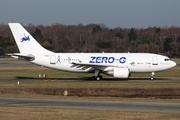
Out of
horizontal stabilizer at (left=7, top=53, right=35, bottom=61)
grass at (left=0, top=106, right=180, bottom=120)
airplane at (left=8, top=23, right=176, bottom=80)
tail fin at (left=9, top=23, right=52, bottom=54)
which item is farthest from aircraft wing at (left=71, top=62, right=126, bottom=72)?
grass at (left=0, top=106, right=180, bottom=120)

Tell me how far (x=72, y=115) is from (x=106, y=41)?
384ft

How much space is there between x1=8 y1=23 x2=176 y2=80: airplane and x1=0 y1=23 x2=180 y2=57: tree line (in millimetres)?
69770

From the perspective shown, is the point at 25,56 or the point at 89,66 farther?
the point at 25,56

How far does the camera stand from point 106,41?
13062 centimetres

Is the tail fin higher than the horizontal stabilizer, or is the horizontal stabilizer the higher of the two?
the tail fin

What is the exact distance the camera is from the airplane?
34.8 metres

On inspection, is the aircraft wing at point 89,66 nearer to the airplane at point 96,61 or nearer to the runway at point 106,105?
the airplane at point 96,61

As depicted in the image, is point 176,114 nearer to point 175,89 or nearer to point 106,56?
point 175,89

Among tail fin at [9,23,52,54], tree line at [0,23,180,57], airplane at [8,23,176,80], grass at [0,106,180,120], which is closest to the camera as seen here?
grass at [0,106,180,120]

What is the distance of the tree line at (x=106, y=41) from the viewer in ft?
381

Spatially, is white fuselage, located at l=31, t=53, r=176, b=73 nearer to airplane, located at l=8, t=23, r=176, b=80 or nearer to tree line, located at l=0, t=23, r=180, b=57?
airplane, located at l=8, t=23, r=176, b=80

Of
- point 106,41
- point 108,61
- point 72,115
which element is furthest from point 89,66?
point 106,41

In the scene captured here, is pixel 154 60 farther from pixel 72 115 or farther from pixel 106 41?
pixel 106 41

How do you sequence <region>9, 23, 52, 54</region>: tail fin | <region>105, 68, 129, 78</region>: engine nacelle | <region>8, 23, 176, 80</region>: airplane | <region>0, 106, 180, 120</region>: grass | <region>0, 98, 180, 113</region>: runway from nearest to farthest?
<region>0, 106, 180, 120</region>: grass, <region>0, 98, 180, 113</region>: runway, <region>105, 68, 129, 78</region>: engine nacelle, <region>8, 23, 176, 80</region>: airplane, <region>9, 23, 52, 54</region>: tail fin
